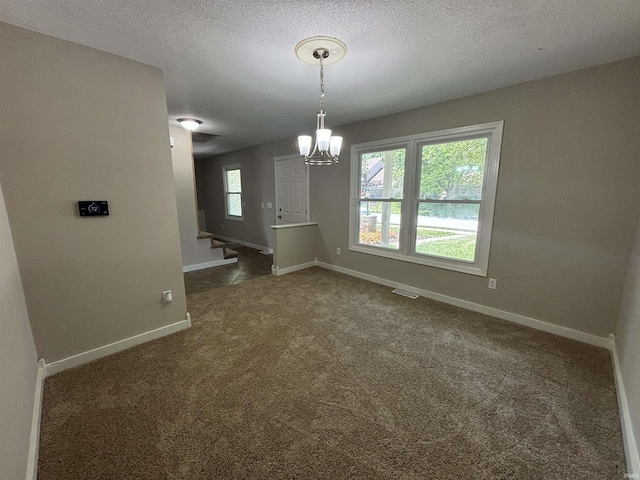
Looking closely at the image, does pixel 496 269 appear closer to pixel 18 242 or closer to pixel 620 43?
pixel 620 43

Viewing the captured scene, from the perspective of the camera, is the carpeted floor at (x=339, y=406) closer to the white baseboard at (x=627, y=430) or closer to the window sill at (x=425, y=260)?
the white baseboard at (x=627, y=430)

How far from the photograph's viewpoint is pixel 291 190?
5.17m

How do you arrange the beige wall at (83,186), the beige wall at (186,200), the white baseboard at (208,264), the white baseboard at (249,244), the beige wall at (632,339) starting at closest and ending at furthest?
1. the beige wall at (632,339)
2. the beige wall at (83,186)
3. the beige wall at (186,200)
4. the white baseboard at (208,264)
5. the white baseboard at (249,244)

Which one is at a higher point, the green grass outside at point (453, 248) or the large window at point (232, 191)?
the large window at point (232, 191)

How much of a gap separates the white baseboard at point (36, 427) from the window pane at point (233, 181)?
5.21 meters

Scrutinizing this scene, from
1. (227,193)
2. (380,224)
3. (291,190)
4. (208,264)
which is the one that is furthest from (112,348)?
(227,193)

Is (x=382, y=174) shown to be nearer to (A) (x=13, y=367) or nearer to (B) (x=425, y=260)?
(B) (x=425, y=260)

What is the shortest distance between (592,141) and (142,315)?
4204 mm

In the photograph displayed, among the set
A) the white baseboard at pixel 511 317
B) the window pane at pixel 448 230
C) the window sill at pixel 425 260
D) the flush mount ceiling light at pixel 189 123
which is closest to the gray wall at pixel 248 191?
the flush mount ceiling light at pixel 189 123

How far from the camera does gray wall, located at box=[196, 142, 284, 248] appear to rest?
565 centimetres

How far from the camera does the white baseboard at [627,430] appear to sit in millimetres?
1215

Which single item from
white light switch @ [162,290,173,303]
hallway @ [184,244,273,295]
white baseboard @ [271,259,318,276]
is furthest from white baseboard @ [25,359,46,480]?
white baseboard @ [271,259,318,276]

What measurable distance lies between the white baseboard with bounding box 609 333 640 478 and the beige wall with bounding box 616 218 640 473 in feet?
0.09

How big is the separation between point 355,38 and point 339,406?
2.46 metres
